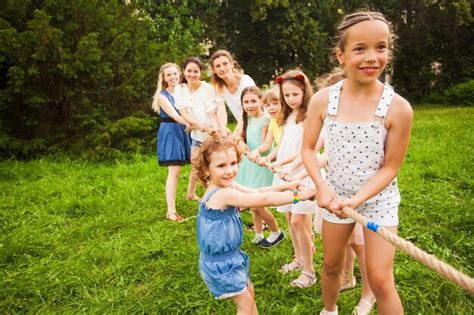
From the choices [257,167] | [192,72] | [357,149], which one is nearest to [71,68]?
[192,72]

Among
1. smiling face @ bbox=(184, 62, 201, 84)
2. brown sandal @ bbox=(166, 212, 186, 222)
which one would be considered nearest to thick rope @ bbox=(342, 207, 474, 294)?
brown sandal @ bbox=(166, 212, 186, 222)

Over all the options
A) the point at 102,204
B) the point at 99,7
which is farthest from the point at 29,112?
the point at 102,204

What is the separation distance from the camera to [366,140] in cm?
208

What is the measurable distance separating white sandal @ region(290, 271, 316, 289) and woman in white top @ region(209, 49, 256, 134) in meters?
1.69

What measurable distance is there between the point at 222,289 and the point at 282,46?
15.9m

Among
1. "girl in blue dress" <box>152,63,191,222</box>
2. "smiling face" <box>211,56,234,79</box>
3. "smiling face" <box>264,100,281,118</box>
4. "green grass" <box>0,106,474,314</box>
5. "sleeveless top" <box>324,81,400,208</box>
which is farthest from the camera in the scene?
"girl in blue dress" <box>152,63,191,222</box>

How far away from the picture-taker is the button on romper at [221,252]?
2.37m

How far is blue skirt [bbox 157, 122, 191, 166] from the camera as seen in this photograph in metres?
5.02

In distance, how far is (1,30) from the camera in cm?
743

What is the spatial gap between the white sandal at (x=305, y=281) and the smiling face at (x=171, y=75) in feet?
9.38

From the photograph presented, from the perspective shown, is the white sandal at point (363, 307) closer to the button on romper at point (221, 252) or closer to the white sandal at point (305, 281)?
→ the white sandal at point (305, 281)

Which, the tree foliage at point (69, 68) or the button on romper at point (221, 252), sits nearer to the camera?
the button on romper at point (221, 252)

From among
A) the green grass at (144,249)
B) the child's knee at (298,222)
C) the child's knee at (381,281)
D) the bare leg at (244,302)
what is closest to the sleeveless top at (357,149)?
the child's knee at (381,281)

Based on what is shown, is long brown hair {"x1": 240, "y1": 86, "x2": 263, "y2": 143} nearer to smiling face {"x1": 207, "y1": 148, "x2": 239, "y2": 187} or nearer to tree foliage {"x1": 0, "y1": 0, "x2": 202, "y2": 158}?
smiling face {"x1": 207, "y1": 148, "x2": 239, "y2": 187}
